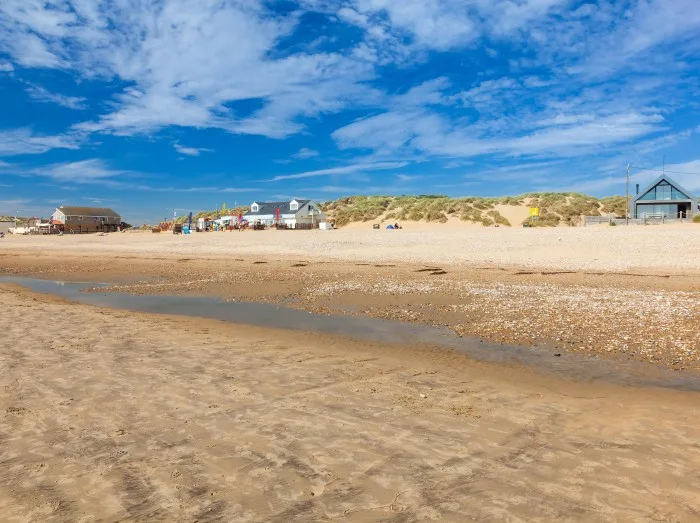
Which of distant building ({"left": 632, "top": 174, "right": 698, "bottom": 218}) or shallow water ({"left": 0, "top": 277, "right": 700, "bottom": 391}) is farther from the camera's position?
distant building ({"left": 632, "top": 174, "right": 698, "bottom": 218})

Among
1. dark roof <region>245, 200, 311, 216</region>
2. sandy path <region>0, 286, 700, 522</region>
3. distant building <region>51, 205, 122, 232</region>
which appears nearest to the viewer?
sandy path <region>0, 286, 700, 522</region>

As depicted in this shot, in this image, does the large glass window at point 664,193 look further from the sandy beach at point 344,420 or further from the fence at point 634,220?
the sandy beach at point 344,420

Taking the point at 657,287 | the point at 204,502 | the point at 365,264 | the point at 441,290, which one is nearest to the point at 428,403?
the point at 204,502

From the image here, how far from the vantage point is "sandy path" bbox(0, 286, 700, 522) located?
3605 millimetres

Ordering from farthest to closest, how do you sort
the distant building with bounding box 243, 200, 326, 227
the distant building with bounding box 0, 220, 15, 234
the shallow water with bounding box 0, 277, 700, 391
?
the distant building with bounding box 0, 220, 15, 234 < the distant building with bounding box 243, 200, 326, 227 < the shallow water with bounding box 0, 277, 700, 391

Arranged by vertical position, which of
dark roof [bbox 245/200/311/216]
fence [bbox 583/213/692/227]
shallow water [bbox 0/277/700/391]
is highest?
dark roof [bbox 245/200/311/216]

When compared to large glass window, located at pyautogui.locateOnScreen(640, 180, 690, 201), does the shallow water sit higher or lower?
lower

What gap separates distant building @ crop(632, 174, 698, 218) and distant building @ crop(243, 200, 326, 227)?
51.0 metres

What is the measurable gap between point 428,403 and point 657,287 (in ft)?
41.3

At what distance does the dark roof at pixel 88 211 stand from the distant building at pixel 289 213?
35.3 meters

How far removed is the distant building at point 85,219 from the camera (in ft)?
315

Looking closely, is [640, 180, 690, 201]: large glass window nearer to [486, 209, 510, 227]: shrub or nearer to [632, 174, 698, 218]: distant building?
[632, 174, 698, 218]: distant building

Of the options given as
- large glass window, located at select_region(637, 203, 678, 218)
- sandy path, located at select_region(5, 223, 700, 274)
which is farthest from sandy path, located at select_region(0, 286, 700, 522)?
large glass window, located at select_region(637, 203, 678, 218)

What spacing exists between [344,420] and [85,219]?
111m
